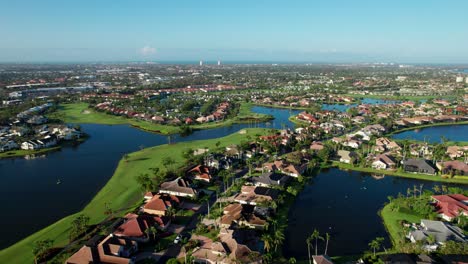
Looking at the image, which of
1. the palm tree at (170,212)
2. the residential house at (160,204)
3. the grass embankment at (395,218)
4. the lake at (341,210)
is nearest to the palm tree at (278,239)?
the lake at (341,210)

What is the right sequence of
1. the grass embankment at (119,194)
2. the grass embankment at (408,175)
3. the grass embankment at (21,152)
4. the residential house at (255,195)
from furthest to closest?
1. the grass embankment at (21,152)
2. the grass embankment at (408,175)
3. the residential house at (255,195)
4. the grass embankment at (119,194)

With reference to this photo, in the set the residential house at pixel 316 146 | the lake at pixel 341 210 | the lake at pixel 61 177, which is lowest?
the lake at pixel 341 210

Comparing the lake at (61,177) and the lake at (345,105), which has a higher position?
the lake at (345,105)

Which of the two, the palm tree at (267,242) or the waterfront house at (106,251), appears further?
the palm tree at (267,242)

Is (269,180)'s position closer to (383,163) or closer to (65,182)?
(383,163)

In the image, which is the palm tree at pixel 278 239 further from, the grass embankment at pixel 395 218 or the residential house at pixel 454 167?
the residential house at pixel 454 167

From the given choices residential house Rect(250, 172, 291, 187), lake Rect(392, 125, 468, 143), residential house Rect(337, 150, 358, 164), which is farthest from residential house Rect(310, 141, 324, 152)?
lake Rect(392, 125, 468, 143)

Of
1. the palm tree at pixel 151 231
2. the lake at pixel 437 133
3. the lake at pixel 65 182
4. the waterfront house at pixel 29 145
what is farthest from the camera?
the lake at pixel 437 133
